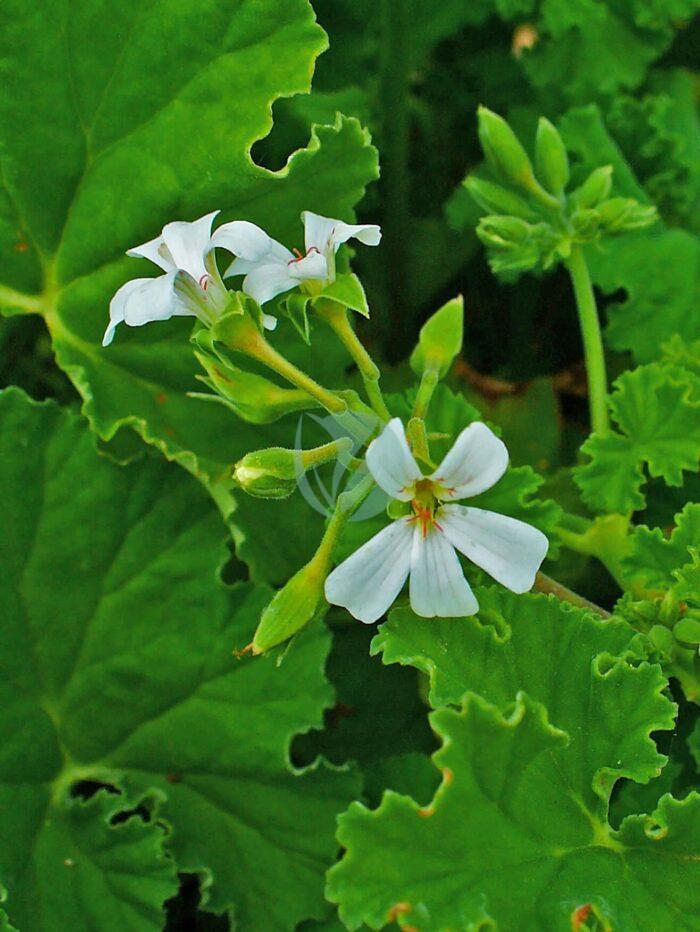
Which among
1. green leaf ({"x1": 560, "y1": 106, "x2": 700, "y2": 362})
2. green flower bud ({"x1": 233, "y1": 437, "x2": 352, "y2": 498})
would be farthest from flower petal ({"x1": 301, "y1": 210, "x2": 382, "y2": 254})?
green leaf ({"x1": 560, "y1": 106, "x2": 700, "y2": 362})

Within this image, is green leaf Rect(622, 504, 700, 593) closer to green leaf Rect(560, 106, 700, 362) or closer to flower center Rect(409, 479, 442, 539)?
flower center Rect(409, 479, 442, 539)

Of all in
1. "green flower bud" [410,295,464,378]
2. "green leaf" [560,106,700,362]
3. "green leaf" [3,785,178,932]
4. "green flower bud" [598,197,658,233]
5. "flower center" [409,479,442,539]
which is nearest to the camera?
"flower center" [409,479,442,539]

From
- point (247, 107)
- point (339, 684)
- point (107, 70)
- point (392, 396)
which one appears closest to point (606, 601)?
point (339, 684)

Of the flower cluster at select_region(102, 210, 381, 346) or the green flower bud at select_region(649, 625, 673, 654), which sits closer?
the flower cluster at select_region(102, 210, 381, 346)

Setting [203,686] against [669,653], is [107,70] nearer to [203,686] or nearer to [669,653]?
[203,686]

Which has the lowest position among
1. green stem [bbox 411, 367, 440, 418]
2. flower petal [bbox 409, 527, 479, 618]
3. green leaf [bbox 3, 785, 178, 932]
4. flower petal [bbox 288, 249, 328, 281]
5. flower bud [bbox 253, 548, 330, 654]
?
green leaf [bbox 3, 785, 178, 932]

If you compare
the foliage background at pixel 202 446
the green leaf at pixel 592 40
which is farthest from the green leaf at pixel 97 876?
the green leaf at pixel 592 40
